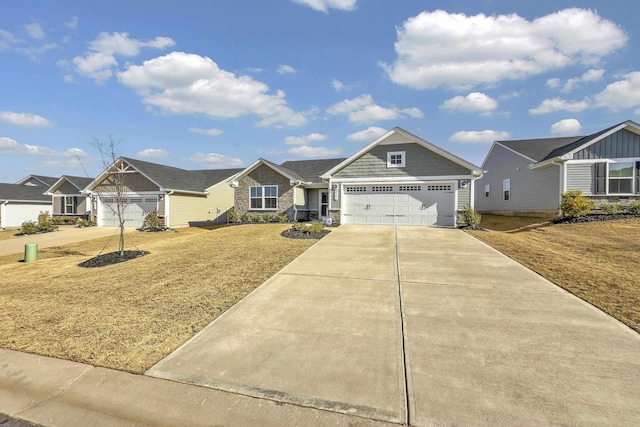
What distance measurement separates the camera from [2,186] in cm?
2755

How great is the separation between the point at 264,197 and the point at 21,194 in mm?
24944

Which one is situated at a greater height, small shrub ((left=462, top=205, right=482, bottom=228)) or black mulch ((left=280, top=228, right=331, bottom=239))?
small shrub ((left=462, top=205, right=482, bottom=228))

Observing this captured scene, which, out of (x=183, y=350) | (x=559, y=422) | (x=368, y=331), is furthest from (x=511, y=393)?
(x=183, y=350)

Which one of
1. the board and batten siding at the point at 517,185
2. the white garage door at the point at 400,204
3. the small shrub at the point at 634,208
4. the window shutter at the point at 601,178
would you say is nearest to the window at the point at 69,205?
the white garage door at the point at 400,204

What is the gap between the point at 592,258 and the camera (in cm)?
820

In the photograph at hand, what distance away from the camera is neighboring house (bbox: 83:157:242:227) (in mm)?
21391

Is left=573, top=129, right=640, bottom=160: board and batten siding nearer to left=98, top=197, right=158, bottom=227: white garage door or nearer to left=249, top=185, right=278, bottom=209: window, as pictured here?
left=249, top=185, right=278, bottom=209: window

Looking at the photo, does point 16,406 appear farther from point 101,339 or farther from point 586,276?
point 586,276

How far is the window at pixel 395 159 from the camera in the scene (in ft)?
53.3

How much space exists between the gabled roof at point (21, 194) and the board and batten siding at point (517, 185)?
125ft

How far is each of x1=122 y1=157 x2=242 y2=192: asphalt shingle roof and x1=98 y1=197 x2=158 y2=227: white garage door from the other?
1.61 metres

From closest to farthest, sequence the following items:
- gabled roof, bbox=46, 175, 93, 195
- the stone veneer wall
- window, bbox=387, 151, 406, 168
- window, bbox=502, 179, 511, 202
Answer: window, bbox=387, 151, 406, 168 < the stone veneer wall < window, bbox=502, 179, 511, 202 < gabled roof, bbox=46, 175, 93, 195

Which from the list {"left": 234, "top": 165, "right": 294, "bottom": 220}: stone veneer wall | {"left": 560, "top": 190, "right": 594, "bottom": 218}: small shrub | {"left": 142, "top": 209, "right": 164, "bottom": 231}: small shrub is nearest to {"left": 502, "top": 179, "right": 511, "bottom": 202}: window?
{"left": 560, "top": 190, "right": 594, "bottom": 218}: small shrub

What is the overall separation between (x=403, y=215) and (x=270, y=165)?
379 inches
